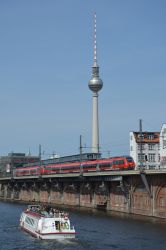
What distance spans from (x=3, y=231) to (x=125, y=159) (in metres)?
41.1

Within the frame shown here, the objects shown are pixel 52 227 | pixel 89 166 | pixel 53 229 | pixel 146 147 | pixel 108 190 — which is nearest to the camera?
pixel 53 229

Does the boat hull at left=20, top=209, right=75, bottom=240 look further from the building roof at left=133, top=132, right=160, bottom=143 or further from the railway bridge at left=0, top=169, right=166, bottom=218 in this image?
the building roof at left=133, top=132, right=160, bottom=143

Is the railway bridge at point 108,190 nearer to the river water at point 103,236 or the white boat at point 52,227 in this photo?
the river water at point 103,236

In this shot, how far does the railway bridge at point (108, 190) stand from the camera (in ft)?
319

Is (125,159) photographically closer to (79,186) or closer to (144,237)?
(79,186)

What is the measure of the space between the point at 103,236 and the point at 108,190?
156 ft

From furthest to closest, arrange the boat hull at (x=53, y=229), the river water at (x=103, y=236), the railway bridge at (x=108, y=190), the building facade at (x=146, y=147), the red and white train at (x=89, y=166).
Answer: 1. the building facade at (x=146, y=147)
2. the red and white train at (x=89, y=166)
3. the railway bridge at (x=108, y=190)
4. the boat hull at (x=53, y=229)
5. the river water at (x=103, y=236)

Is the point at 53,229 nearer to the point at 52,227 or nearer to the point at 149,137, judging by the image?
the point at 52,227

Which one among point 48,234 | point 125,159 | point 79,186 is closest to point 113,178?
point 125,159

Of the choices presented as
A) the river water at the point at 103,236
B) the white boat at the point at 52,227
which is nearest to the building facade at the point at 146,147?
the river water at the point at 103,236

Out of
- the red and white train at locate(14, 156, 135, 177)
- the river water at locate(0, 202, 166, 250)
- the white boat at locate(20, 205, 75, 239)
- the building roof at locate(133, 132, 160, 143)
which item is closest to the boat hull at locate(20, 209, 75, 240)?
the white boat at locate(20, 205, 75, 239)

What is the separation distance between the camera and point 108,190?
398 feet

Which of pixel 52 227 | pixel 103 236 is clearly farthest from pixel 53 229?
pixel 103 236

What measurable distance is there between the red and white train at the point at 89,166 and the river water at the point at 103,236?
18636 mm
